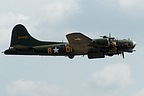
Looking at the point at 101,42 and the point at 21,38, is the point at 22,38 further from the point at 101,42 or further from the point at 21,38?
the point at 101,42

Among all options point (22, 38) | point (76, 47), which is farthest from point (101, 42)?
point (22, 38)

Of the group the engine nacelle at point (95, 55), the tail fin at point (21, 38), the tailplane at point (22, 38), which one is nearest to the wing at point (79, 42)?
the engine nacelle at point (95, 55)

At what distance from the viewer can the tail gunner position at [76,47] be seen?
142 feet

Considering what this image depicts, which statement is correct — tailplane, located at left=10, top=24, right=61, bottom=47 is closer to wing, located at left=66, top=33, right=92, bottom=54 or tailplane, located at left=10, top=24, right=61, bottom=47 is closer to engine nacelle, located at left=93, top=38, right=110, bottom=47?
wing, located at left=66, top=33, right=92, bottom=54

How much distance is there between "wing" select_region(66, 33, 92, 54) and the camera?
40812 mm

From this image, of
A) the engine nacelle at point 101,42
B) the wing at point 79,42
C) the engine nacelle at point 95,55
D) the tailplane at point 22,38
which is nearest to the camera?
the wing at point 79,42

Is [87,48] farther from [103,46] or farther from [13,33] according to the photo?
[13,33]

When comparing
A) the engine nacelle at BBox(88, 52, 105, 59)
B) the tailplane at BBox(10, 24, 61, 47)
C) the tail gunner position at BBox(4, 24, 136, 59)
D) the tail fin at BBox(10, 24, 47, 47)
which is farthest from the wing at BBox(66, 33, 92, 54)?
the tail fin at BBox(10, 24, 47, 47)

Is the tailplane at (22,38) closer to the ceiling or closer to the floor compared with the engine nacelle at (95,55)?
closer to the ceiling

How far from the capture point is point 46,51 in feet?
147

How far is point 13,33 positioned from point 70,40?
822 cm

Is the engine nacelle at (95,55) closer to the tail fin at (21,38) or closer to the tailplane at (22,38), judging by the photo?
the tailplane at (22,38)

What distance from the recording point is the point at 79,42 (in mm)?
42344

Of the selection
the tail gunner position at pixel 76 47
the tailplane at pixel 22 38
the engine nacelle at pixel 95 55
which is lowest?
the engine nacelle at pixel 95 55
